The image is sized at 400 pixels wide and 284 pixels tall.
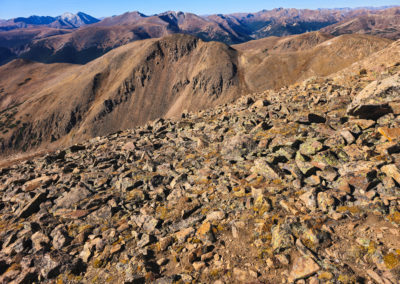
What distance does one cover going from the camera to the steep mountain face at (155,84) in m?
119

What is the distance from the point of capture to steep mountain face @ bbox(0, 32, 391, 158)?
11931 centimetres

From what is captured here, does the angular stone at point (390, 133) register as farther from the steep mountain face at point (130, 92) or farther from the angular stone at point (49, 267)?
the steep mountain face at point (130, 92)

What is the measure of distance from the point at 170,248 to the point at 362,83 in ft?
60.8

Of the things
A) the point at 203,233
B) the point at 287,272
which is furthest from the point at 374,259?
the point at 203,233

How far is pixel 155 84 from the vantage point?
135 meters

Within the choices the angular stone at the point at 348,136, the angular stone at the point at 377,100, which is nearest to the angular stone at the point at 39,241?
the angular stone at the point at 348,136

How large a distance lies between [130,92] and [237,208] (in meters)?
131

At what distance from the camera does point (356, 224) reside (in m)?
7.16

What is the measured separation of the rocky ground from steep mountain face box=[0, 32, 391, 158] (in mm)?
101898

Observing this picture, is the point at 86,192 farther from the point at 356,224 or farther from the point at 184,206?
the point at 356,224

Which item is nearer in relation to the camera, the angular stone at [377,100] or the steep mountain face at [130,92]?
the angular stone at [377,100]

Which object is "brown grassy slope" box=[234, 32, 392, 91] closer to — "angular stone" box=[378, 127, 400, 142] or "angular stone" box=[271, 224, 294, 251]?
"angular stone" box=[378, 127, 400, 142]

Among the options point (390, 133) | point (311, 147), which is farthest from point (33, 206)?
point (390, 133)

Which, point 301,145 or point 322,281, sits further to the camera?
point 301,145
